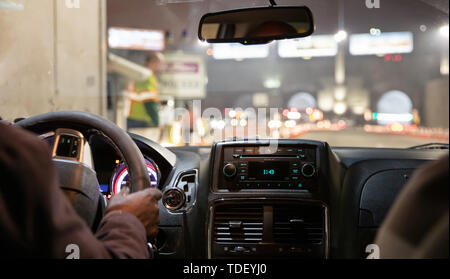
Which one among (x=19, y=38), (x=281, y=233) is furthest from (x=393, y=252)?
(x=19, y=38)

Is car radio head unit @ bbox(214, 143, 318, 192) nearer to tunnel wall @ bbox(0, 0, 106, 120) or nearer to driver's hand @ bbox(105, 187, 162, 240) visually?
driver's hand @ bbox(105, 187, 162, 240)

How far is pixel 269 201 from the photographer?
3.18 metres

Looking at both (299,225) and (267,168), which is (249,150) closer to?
(267,168)

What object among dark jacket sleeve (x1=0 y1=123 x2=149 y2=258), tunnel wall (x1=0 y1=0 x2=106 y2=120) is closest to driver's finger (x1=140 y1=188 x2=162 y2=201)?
dark jacket sleeve (x1=0 y1=123 x2=149 y2=258)

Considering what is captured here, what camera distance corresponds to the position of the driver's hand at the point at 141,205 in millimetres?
1858

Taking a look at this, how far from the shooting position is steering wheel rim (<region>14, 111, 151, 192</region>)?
7.03 ft

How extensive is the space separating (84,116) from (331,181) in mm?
1736

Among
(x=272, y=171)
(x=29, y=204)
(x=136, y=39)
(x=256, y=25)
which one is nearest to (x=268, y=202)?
(x=272, y=171)

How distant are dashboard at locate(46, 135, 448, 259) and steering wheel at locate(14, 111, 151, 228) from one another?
789 millimetres

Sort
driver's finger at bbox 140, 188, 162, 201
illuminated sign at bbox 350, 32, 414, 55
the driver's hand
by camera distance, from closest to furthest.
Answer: the driver's hand → driver's finger at bbox 140, 188, 162, 201 → illuminated sign at bbox 350, 32, 414, 55

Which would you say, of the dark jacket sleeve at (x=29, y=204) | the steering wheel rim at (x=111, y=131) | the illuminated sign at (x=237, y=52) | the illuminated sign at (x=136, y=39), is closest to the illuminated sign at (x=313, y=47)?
the illuminated sign at (x=237, y=52)

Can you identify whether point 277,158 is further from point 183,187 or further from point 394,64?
point 394,64

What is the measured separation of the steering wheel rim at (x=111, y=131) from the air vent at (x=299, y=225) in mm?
1273

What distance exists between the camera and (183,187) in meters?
3.37
